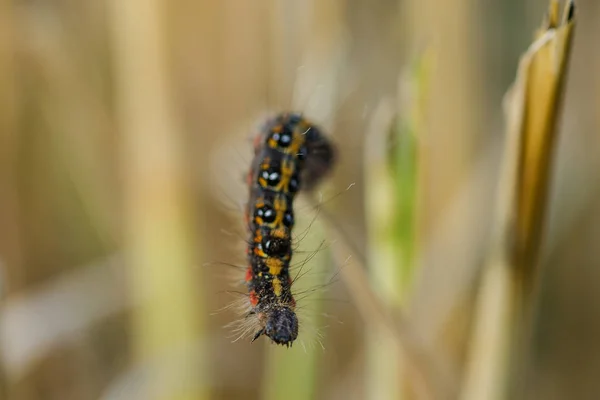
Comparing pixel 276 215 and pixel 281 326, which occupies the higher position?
pixel 276 215

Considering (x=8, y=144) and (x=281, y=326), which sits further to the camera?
(x=8, y=144)

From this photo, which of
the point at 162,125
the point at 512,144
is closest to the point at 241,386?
the point at 162,125

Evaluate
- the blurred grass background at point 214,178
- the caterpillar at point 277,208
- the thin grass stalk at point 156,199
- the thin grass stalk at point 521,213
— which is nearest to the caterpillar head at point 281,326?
the caterpillar at point 277,208

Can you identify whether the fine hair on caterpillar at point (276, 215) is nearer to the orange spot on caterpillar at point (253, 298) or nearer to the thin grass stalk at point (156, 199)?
the orange spot on caterpillar at point (253, 298)

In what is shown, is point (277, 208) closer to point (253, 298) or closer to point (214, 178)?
point (253, 298)

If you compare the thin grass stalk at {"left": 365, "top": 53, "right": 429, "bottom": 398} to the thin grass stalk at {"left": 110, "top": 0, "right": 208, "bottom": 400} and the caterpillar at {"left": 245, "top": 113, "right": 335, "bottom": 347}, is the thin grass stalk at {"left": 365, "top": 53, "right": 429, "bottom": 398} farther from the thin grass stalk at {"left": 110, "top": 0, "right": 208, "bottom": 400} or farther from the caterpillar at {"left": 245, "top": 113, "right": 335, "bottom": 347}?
the thin grass stalk at {"left": 110, "top": 0, "right": 208, "bottom": 400}

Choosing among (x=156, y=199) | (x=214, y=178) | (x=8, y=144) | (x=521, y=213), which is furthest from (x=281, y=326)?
(x=8, y=144)

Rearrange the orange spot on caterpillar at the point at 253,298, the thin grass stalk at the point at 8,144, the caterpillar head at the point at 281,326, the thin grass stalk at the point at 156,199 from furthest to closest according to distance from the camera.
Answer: the thin grass stalk at the point at 8,144, the thin grass stalk at the point at 156,199, the orange spot on caterpillar at the point at 253,298, the caterpillar head at the point at 281,326
